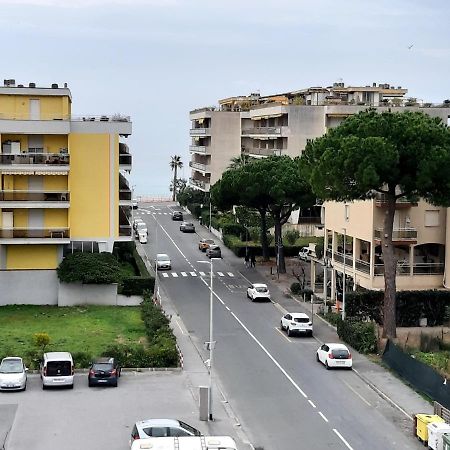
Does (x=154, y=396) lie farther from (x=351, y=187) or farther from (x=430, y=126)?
(x=430, y=126)

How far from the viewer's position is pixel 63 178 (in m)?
63.8

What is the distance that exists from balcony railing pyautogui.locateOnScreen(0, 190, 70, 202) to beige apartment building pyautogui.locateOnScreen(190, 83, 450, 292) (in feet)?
60.5

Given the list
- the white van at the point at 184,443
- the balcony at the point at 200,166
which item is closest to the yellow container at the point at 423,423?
the white van at the point at 184,443

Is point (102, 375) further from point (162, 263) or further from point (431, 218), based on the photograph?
point (162, 263)

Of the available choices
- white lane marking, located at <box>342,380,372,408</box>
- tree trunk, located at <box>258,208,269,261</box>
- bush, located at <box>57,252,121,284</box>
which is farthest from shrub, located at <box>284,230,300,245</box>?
white lane marking, located at <box>342,380,372,408</box>

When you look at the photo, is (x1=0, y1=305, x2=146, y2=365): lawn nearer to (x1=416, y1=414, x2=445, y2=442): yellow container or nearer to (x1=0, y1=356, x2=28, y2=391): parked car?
(x1=0, y1=356, x2=28, y2=391): parked car

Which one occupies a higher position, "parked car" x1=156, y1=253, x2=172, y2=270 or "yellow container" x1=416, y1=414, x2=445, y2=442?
"parked car" x1=156, y1=253, x2=172, y2=270

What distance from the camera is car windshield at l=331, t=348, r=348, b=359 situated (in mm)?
45562

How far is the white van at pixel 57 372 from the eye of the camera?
136 feet

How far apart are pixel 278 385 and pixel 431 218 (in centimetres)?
1940

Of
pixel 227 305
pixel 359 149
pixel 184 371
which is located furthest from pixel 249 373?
pixel 227 305

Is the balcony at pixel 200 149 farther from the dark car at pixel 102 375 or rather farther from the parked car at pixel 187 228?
the dark car at pixel 102 375

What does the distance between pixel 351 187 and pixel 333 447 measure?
2086cm

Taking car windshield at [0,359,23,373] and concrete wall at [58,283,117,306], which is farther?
concrete wall at [58,283,117,306]
